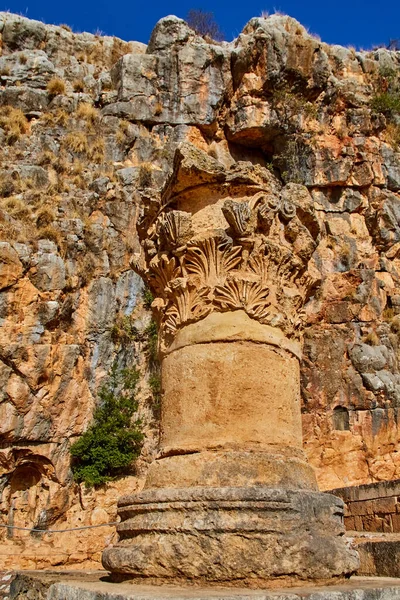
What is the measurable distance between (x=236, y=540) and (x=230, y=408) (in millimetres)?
872

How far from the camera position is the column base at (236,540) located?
3240 mm

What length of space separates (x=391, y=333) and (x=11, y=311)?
9553mm

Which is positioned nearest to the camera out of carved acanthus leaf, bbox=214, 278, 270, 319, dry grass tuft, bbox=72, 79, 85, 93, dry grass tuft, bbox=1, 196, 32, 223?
carved acanthus leaf, bbox=214, 278, 270, 319

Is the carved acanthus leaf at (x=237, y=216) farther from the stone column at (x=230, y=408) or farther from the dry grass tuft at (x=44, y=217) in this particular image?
the dry grass tuft at (x=44, y=217)

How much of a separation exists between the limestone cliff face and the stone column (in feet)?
27.5

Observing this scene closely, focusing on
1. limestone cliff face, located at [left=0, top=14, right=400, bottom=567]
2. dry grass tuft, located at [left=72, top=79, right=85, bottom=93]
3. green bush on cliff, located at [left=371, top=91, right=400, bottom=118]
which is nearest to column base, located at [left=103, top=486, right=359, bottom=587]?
limestone cliff face, located at [left=0, top=14, right=400, bottom=567]

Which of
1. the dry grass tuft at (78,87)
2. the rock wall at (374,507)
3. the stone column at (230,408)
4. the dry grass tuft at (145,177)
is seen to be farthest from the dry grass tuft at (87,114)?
the stone column at (230,408)

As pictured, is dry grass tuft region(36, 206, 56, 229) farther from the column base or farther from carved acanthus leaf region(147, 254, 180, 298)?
the column base

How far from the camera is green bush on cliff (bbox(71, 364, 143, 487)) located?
41.6 feet

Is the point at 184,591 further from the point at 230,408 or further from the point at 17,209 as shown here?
the point at 17,209

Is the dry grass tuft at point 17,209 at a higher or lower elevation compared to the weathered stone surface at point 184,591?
higher

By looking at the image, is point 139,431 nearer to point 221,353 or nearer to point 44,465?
point 44,465

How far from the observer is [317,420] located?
563 inches

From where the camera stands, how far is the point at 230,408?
3904 mm
